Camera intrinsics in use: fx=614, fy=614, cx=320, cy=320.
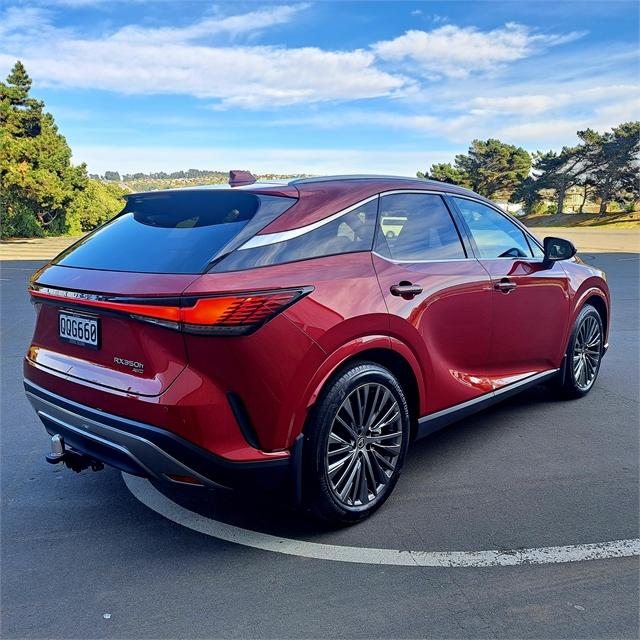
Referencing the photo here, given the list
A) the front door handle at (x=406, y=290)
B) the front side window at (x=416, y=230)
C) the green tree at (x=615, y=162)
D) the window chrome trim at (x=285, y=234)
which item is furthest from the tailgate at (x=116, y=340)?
the green tree at (x=615, y=162)

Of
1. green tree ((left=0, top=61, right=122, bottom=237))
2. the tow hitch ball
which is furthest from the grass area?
the tow hitch ball

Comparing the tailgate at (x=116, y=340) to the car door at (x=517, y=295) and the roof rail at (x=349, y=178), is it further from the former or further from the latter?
the car door at (x=517, y=295)

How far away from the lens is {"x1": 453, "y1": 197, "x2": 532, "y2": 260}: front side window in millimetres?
4102

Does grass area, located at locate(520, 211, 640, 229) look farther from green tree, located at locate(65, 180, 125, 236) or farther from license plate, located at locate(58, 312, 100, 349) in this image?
license plate, located at locate(58, 312, 100, 349)

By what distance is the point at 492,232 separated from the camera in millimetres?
4289

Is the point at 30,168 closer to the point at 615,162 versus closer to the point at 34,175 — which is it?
the point at 34,175

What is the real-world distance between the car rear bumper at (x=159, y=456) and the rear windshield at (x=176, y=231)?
69 centimetres

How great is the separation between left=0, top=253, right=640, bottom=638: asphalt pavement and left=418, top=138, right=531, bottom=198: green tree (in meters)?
68.9

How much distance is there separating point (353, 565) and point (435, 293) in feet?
5.06

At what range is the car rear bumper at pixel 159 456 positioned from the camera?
8.50 feet

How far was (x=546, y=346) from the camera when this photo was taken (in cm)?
464

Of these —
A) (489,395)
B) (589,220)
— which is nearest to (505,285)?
(489,395)

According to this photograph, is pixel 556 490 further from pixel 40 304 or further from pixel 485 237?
pixel 40 304

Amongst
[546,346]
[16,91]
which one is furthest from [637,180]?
[546,346]
